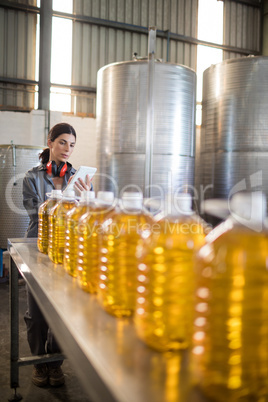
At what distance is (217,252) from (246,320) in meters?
0.12

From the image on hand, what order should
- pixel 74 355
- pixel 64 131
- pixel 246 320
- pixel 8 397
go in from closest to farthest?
pixel 246 320
pixel 74 355
pixel 8 397
pixel 64 131

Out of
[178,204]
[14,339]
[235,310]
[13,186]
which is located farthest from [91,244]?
[13,186]

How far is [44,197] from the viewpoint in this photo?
247 cm

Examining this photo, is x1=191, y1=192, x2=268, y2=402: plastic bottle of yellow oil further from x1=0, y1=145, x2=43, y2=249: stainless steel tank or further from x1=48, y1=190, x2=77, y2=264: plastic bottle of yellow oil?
x1=0, y1=145, x2=43, y2=249: stainless steel tank

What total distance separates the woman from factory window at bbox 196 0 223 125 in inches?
255

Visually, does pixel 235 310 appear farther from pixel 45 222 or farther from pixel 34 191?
pixel 34 191

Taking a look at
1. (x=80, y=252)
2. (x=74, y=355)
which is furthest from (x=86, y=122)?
(x=74, y=355)

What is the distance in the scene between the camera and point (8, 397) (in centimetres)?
214

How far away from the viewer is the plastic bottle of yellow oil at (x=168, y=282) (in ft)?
2.50

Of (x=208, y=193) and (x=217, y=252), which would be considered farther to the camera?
(x=208, y=193)

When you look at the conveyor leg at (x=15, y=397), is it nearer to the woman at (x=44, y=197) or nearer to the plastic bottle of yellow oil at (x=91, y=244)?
the woman at (x=44, y=197)

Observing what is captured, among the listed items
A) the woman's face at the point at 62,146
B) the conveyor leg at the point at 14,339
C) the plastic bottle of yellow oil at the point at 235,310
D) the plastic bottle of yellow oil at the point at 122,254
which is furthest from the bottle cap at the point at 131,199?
the woman's face at the point at 62,146

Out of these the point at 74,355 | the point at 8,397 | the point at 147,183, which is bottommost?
the point at 8,397

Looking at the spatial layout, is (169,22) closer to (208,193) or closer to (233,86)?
(233,86)
